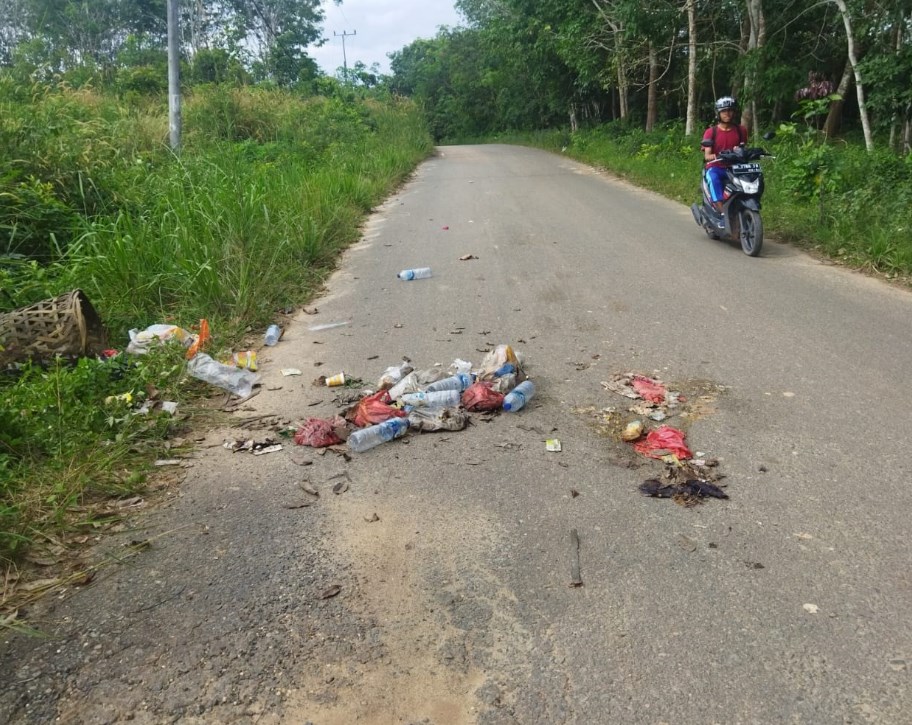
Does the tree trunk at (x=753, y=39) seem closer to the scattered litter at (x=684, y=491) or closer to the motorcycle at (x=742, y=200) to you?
the motorcycle at (x=742, y=200)

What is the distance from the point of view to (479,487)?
3.13 m

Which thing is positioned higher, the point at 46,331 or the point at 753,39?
the point at 753,39

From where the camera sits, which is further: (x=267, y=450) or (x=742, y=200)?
(x=742, y=200)

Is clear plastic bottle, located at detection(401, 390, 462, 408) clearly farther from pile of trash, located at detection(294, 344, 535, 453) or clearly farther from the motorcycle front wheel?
the motorcycle front wheel

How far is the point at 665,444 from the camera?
342 cm

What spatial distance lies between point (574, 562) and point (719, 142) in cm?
689

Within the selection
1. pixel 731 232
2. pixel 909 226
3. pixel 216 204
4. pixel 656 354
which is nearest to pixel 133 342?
pixel 216 204

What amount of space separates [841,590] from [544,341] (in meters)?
2.87

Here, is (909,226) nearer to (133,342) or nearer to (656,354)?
(656,354)

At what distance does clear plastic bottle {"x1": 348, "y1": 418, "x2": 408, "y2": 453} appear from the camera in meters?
3.51

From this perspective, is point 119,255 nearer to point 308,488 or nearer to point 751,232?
point 308,488

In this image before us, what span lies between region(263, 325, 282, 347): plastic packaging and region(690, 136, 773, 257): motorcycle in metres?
5.15

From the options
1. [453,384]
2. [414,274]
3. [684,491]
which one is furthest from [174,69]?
[684,491]

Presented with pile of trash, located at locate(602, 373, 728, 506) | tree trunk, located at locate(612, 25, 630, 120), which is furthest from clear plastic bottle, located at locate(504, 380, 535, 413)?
tree trunk, located at locate(612, 25, 630, 120)
